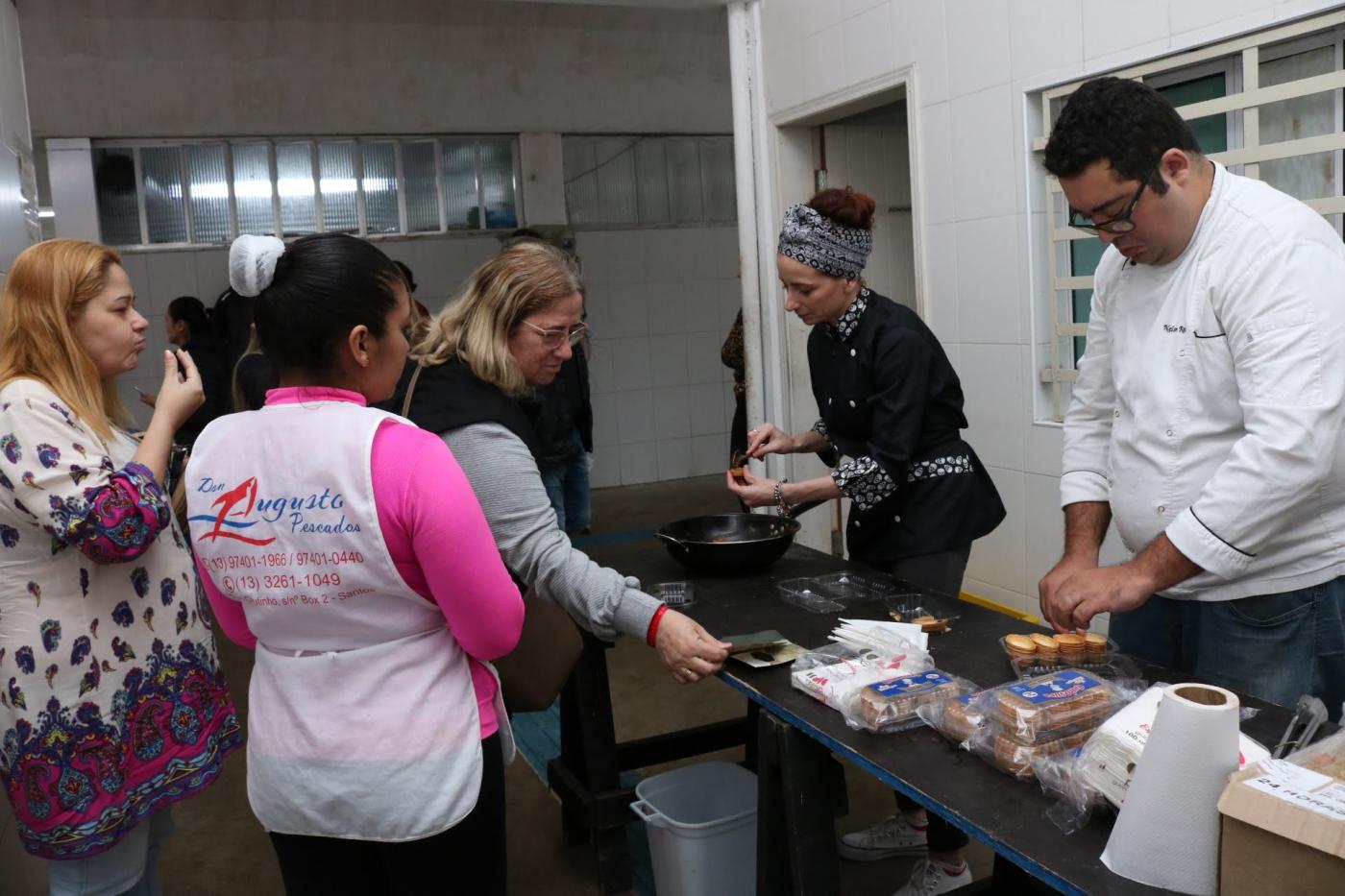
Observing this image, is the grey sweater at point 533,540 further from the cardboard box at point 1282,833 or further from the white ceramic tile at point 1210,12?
the white ceramic tile at point 1210,12

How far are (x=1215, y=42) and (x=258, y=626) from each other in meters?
2.95

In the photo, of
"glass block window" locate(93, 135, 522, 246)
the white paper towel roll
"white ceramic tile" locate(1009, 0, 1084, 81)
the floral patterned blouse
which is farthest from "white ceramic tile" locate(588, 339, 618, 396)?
the white paper towel roll

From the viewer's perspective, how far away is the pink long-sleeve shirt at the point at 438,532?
138cm

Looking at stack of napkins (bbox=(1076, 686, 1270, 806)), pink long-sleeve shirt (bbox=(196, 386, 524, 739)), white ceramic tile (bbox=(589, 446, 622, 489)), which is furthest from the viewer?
white ceramic tile (bbox=(589, 446, 622, 489))

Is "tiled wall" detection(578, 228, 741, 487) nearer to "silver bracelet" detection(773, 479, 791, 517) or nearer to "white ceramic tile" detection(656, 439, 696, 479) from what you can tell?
"white ceramic tile" detection(656, 439, 696, 479)

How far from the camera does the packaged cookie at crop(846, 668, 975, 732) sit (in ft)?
5.35

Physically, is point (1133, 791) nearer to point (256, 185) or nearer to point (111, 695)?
point (111, 695)

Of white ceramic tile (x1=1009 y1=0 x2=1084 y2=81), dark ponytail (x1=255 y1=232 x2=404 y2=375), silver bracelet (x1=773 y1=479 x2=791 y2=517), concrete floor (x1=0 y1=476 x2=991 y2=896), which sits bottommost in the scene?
concrete floor (x1=0 y1=476 x2=991 y2=896)

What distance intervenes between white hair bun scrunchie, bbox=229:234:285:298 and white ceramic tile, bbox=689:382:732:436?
7009 millimetres

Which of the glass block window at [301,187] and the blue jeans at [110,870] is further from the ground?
the glass block window at [301,187]

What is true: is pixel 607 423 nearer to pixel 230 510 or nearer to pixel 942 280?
pixel 942 280

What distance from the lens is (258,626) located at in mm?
1501

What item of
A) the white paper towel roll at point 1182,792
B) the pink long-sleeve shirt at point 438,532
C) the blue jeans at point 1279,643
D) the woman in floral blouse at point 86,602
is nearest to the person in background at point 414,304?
the pink long-sleeve shirt at point 438,532

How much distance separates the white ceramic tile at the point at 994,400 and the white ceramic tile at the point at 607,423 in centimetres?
459
